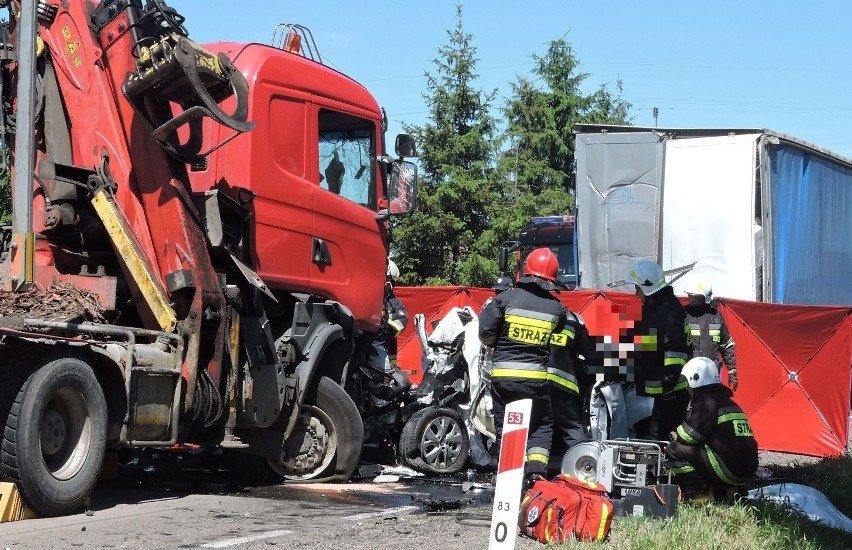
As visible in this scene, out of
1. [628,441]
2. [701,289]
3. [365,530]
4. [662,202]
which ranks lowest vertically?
[365,530]

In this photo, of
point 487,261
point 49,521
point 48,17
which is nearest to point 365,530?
point 49,521

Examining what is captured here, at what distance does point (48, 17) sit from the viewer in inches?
307

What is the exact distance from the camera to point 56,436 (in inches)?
270

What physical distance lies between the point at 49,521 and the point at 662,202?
32.6 ft

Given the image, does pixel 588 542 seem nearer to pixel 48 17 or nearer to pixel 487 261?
pixel 48 17

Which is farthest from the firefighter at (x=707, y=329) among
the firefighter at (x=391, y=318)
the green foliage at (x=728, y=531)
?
the green foliage at (x=728, y=531)

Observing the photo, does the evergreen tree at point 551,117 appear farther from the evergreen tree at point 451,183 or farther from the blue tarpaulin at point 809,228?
the blue tarpaulin at point 809,228

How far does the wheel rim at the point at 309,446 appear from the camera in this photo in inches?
353

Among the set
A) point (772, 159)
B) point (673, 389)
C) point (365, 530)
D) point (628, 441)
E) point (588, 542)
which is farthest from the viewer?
point (772, 159)

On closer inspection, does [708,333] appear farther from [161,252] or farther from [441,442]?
[161,252]

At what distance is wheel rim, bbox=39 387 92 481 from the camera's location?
22.3ft

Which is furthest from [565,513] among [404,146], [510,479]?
[404,146]

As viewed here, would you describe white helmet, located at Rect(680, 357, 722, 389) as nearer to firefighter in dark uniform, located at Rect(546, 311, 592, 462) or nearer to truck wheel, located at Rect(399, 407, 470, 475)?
firefighter in dark uniform, located at Rect(546, 311, 592, 462)

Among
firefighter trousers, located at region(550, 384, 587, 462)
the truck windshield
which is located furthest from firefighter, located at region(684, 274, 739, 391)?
the truck windshield
